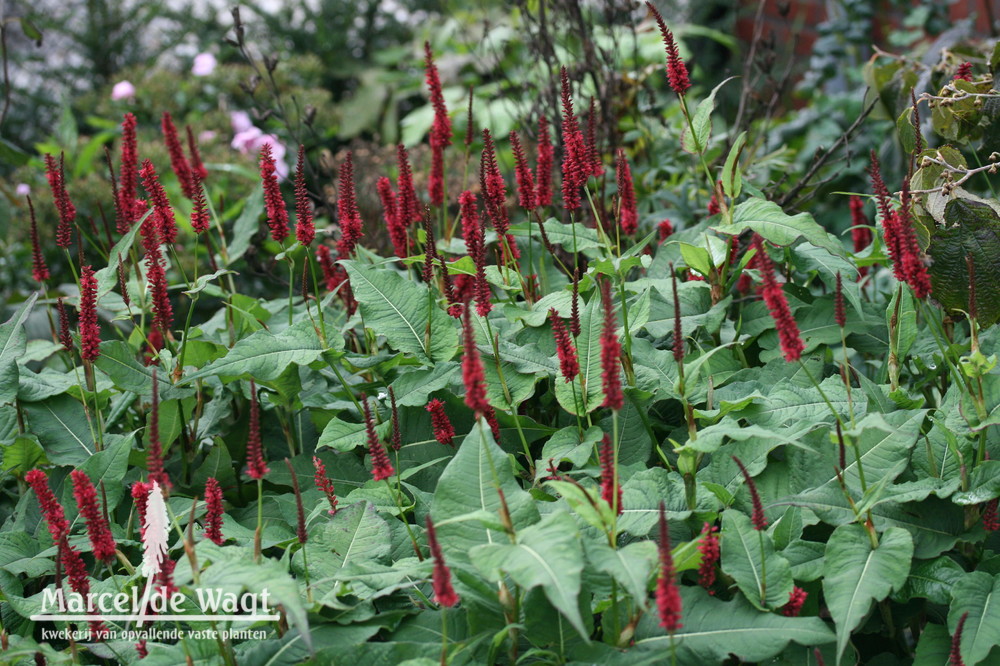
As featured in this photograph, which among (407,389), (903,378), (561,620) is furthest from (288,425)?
(903,378)

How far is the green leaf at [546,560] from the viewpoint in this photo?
1069 mm

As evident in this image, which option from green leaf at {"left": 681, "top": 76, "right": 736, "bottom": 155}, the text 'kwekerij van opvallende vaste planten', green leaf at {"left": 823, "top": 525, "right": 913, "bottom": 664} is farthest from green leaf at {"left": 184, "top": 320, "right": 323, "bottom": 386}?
green leaf at {"left": 823, "top": 525, "right": 913, "bottom": 664}

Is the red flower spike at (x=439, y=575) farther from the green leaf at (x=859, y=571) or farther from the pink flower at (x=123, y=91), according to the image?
the pink flower at (x=123, y=91)

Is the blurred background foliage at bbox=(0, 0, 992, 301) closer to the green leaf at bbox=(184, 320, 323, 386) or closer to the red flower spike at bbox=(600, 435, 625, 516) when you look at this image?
the green leaf at bbox=(184, 320, 323, 386)

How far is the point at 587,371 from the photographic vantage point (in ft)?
5.27

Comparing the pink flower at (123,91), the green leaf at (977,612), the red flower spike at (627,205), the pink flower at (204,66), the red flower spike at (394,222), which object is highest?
the pink flower at (204,66)

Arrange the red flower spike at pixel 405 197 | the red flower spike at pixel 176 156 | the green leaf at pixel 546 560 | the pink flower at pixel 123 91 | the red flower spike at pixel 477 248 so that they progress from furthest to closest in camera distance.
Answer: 1. the pink flower at pixel 123 91
2. the red flower spike at pixel 176 156
3. the red flower spike at pixel 405 197
4. the red flower spike at pixel 477 248
5. the green leaf at pixel 546 560

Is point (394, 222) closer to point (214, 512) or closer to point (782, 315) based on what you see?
point (214, 512)

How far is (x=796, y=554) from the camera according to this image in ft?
→ 4.44

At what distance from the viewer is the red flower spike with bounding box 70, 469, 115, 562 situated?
1296 mm

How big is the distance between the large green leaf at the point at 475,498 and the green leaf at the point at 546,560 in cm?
9

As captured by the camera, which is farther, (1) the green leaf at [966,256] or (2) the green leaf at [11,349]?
(2) the green leaf at [11,349]

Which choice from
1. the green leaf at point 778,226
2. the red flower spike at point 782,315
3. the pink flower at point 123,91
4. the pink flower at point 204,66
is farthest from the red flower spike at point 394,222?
the pink flower at point 204,66

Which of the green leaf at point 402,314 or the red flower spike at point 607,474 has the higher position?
the green leaf at point 402,314
